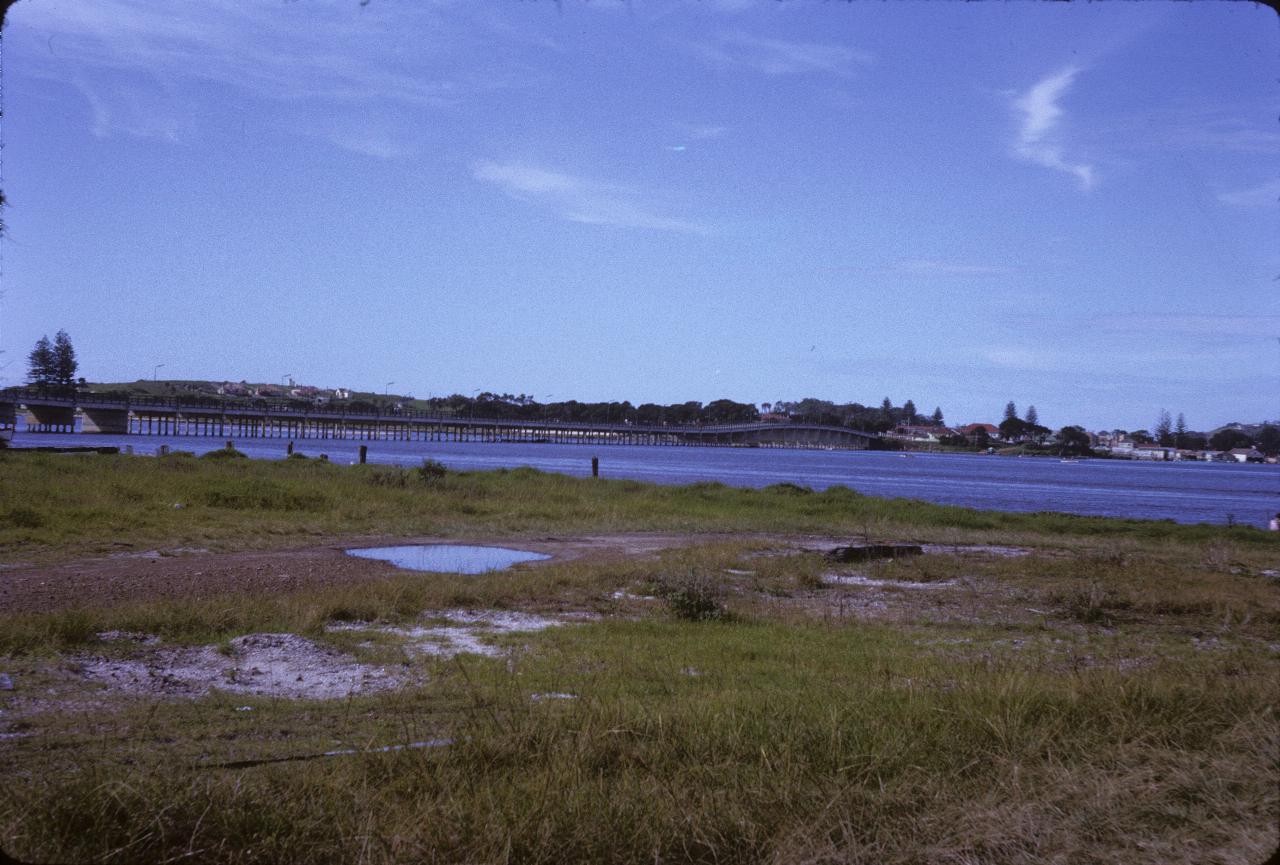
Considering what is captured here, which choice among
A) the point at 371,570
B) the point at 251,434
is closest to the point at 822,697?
the point at 371,570

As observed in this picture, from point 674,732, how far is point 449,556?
1366cm

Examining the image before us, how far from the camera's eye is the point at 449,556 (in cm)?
1866

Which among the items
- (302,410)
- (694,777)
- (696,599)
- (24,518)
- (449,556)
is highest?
(302,410)

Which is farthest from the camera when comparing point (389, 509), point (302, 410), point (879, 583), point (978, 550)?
point (302, 410)

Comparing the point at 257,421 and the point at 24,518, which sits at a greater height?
the point at 24,518

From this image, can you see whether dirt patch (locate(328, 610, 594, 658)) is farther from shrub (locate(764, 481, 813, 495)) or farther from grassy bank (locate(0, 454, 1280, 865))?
shrub (locate(764, 481, 813, 495))

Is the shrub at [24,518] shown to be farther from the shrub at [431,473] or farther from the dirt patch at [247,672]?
the shrub at [431,473]

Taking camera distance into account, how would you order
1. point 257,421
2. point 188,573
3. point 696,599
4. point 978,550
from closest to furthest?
1. point 696,599
2. point 188,573
3. point 978,550
4. point 257,421

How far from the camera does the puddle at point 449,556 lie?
1705 cm

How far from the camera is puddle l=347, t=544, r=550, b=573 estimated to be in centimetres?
1705

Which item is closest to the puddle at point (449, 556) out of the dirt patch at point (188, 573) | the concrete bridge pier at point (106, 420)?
the dirt patch at point (188, 573)

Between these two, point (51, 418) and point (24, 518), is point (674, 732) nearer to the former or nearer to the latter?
point (24, 518)

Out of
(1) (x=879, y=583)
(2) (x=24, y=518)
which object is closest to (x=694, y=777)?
(1) (x=879, y=583)

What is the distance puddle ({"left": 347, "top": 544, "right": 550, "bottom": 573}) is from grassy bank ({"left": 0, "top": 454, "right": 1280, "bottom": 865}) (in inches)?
106
